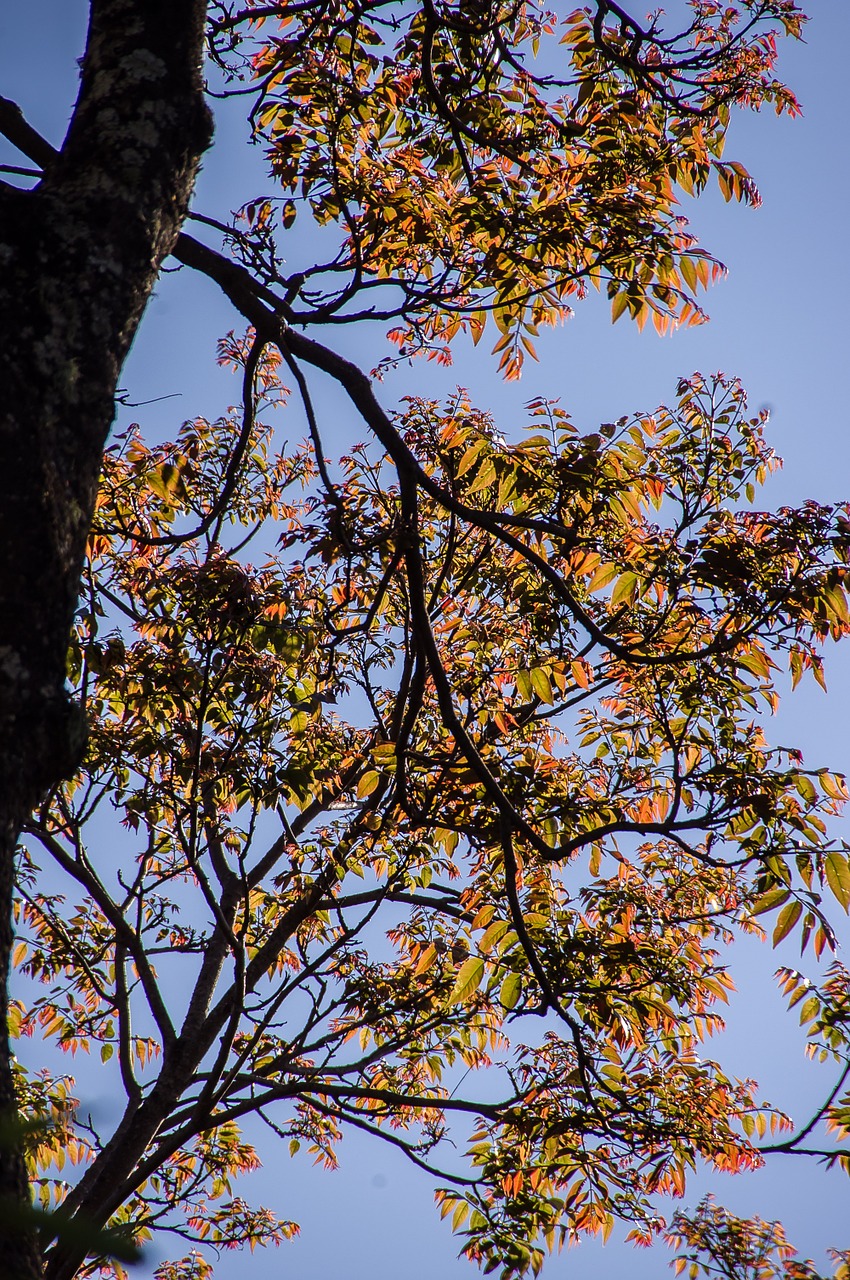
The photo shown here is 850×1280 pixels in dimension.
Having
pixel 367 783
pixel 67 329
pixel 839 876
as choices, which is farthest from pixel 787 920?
pixel 67 329

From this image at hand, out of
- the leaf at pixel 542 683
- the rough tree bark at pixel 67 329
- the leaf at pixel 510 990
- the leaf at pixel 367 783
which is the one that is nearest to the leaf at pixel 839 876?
the leaf at pixel 542 683

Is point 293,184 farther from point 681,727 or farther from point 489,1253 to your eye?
point 489,1253

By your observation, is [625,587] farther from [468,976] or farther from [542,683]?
[468,976]

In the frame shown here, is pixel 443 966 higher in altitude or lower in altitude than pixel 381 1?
lower

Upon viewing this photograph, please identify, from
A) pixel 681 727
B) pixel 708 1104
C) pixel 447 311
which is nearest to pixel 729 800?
pixel 681 727

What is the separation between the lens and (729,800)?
3531mm

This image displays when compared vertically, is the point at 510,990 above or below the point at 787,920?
below

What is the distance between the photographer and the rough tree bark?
113 cm

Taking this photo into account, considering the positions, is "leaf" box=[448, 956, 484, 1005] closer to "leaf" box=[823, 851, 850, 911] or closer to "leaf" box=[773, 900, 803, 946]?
"leaf" box=[773, 900, 803, 946]

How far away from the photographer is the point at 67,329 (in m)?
1.35

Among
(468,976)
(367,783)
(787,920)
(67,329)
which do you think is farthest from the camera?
(367,783)

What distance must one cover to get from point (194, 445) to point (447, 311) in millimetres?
1585

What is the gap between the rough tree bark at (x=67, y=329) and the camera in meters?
1.13

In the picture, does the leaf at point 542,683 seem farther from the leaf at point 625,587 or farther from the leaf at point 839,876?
the leaf at point 839,876
